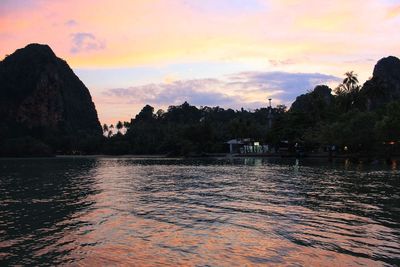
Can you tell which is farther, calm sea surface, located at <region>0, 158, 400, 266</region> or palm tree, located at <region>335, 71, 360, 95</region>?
palm tree, located at <region>335, 71, 360, 95</region>

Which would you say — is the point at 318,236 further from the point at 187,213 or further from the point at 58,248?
the point at 58,248

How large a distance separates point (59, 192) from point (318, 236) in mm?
24057

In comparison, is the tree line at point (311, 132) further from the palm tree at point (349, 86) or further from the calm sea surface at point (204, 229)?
the calm sea surface at point (204, 229)

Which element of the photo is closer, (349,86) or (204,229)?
(204,229)

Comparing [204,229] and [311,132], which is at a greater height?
[311,132]

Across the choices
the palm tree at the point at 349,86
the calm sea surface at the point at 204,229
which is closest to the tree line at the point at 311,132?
the palm tree at the point at 349,86

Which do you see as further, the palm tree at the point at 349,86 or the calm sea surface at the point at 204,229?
the palm tree at the point at 349,86

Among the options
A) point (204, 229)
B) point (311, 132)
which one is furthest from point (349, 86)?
point (204, 229)

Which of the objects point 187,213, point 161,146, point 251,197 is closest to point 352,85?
point 161,146

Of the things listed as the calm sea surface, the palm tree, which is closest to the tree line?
the palm tree

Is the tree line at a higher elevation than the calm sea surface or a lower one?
higher

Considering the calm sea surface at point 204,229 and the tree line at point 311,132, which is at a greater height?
the tree line at point 311,132

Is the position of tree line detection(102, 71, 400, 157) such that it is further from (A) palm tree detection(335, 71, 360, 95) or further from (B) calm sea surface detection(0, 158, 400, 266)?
(B) calm sea surface detection(0, 158, 400, 266)

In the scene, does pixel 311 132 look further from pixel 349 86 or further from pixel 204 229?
pixel 204 229
